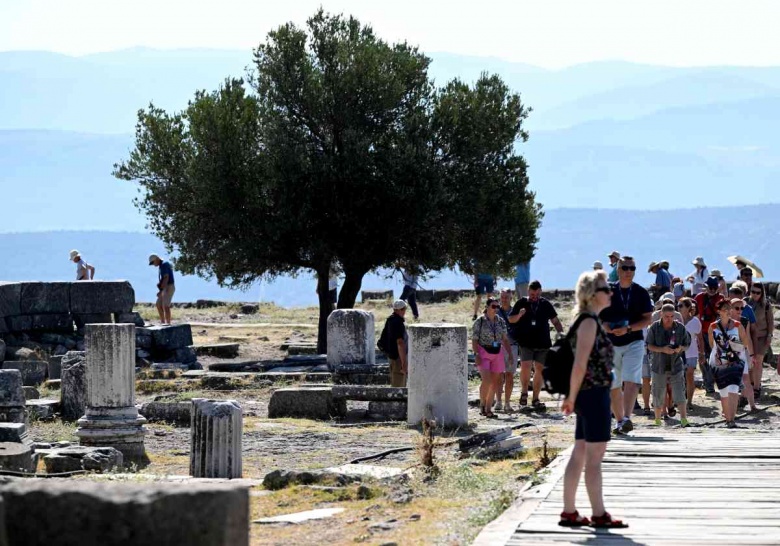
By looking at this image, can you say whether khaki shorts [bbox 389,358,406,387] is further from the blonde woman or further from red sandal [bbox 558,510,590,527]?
red sandal [bbox 558,510,590,527]

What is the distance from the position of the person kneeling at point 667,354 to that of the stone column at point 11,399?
719cm

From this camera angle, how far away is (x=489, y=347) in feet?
58.3

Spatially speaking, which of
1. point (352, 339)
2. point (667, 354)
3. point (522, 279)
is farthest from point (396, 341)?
point (522, 279)

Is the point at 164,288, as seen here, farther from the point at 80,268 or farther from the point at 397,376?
the point at 397,376

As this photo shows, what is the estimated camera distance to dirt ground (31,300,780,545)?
9664mm

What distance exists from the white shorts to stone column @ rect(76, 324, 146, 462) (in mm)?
5141

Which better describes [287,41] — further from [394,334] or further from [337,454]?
[337,454]

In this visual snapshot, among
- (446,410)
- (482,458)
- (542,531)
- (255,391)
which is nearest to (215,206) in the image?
(255,391)

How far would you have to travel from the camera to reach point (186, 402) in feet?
60.9

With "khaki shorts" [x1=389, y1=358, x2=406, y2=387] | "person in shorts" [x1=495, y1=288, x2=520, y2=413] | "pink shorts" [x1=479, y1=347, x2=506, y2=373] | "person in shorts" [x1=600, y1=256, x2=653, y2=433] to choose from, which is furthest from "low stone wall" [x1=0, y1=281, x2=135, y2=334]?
"person in shorts" [x1=600, y1=256, x2=653, y2=433]

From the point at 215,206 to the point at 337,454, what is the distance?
50.0 ft

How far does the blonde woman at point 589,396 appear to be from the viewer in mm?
8703

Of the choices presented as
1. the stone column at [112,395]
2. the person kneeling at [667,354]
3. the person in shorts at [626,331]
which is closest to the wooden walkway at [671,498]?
the person in shorts at [626,331]

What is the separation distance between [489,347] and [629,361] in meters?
4.18
